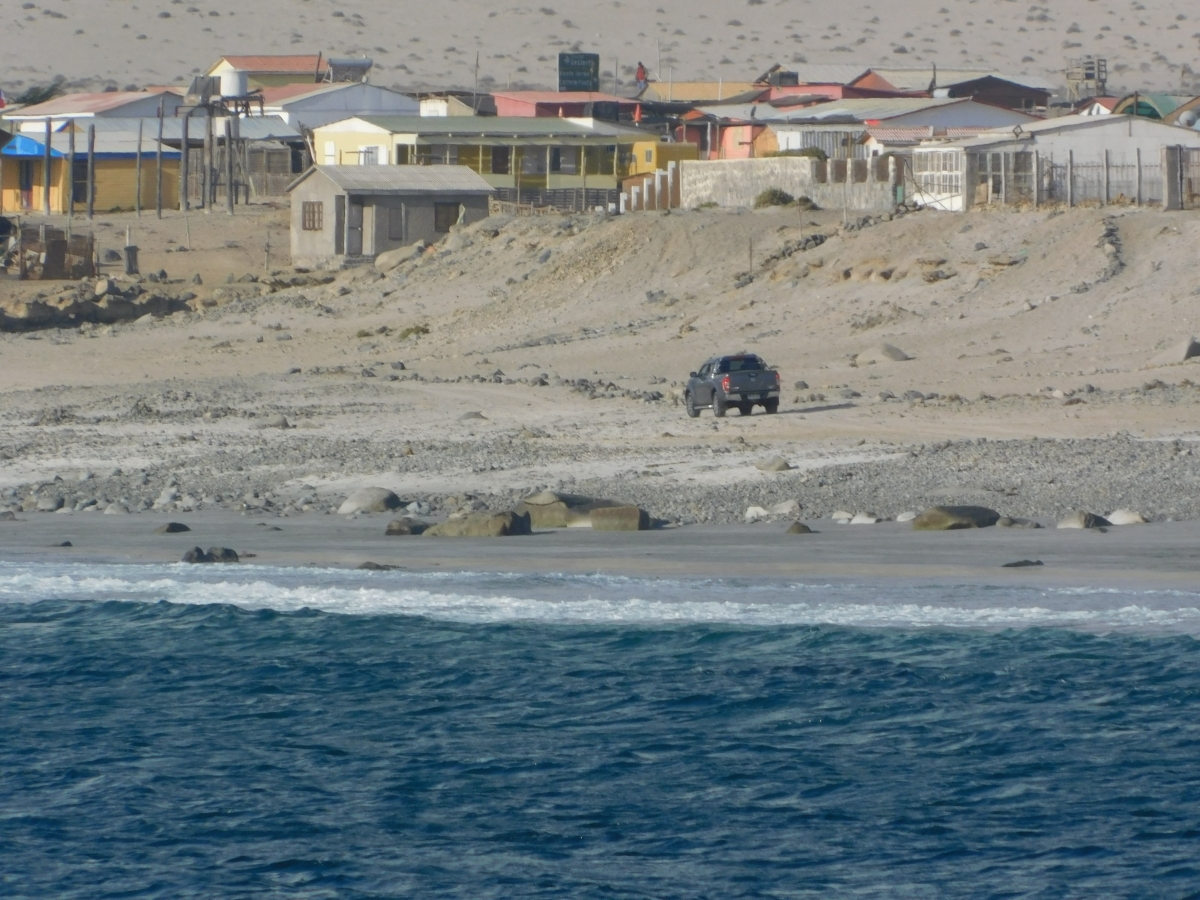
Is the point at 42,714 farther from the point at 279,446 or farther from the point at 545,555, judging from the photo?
the point at 279,446

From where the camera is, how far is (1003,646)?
606 inches

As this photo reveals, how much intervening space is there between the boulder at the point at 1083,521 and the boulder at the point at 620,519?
4.57 metres

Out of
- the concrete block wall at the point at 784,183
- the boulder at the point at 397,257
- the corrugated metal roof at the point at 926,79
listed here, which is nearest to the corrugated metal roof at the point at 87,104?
the boulder at the point at 397,257

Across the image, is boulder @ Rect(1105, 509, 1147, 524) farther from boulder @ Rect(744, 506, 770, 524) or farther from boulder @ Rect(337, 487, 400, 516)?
boulder @ Rect(337, 487, 400, 516)

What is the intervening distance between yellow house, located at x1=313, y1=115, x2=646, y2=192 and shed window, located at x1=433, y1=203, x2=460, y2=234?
5087 mm

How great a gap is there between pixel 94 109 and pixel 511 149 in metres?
23.9

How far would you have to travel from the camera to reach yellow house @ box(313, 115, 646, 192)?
64500mm

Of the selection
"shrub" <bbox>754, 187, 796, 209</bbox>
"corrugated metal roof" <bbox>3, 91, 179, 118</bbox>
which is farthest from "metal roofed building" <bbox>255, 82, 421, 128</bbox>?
"shrub" <bbox>754, 187, 796, 209</bbox>

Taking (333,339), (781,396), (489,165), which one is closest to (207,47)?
(489,165)

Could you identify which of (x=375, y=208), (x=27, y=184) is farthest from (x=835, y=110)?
(x=27, y=184)

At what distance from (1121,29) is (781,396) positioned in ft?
334

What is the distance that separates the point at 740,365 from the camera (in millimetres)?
30016

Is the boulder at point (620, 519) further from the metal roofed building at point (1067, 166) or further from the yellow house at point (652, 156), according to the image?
the yellow house at point (652, 156)

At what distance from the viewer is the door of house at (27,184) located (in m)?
73.6
